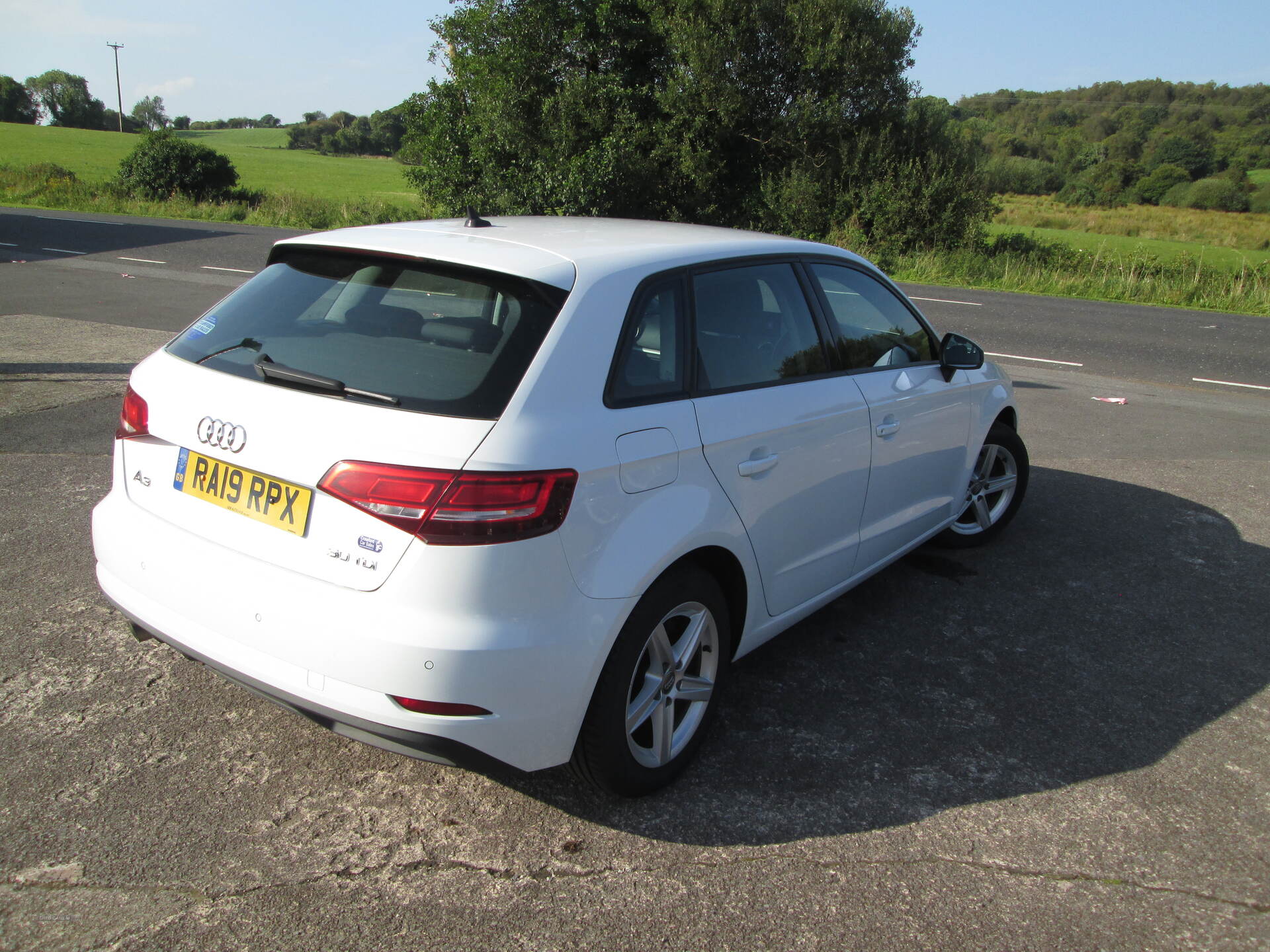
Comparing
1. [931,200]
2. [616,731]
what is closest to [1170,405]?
[616,731]

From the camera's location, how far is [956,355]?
4539 millimetres

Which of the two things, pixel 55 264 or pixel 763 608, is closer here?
pixel 763 608

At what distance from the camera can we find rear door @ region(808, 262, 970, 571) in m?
3.98

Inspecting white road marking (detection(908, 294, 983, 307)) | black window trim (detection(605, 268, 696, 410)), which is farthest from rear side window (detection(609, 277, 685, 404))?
white road marking (detection(908, 294, 983, 307))

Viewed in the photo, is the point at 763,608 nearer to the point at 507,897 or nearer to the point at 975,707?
the point at 975,707

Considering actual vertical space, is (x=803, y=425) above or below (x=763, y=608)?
above

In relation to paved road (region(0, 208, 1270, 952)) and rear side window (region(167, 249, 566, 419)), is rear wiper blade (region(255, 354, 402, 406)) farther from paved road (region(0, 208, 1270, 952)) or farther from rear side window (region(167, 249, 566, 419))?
paved road (region(0, 208, 1270, 952))

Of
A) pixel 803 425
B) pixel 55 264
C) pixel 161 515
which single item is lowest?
pixel 55 264

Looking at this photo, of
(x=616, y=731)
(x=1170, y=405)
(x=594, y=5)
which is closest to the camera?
(x=616, y=731)

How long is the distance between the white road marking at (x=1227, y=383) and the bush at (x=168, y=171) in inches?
1217

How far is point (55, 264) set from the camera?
654 inches

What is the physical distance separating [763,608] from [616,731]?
0.87 metres

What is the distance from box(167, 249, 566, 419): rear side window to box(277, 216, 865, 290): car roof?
2.4 inches

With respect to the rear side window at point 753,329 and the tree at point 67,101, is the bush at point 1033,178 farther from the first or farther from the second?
the tree at point 67,101
